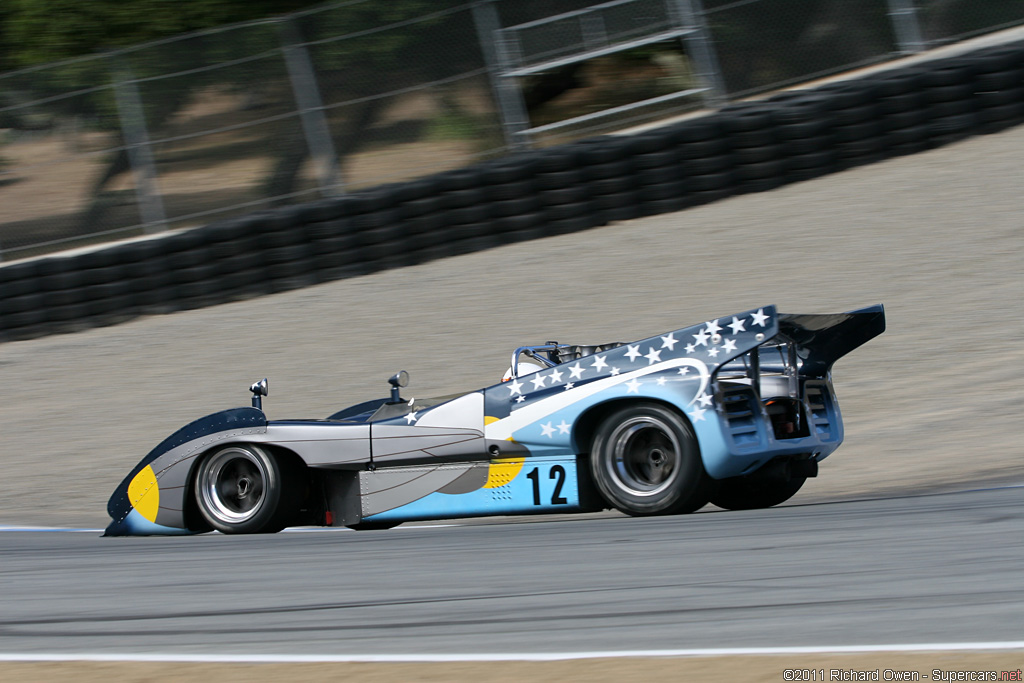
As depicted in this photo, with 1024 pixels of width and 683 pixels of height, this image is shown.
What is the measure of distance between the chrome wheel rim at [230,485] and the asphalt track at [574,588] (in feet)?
2.75

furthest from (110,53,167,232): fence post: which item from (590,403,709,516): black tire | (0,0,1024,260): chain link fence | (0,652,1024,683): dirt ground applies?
(0,652,1024,683): dirt ground

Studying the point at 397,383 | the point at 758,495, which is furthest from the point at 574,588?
the point at 397,383

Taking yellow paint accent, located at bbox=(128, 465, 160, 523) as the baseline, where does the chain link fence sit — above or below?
above

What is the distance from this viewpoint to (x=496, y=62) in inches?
485

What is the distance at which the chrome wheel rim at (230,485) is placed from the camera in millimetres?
6406

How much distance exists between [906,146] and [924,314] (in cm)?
301

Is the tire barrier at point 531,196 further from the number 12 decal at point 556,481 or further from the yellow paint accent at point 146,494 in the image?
the number 12 decal at point 556,481

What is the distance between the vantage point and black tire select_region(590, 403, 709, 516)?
5.44 metres

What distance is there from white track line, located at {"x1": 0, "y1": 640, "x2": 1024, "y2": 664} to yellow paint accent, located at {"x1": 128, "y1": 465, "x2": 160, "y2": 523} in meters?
2.79

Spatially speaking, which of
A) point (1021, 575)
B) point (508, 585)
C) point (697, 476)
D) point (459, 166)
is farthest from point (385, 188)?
point (1021, 575)

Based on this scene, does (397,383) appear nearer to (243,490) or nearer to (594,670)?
(243,490)

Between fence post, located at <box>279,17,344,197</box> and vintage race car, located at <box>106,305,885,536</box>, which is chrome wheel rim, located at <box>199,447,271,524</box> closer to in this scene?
vintage race car, located at <box>106,305,885,536</box>

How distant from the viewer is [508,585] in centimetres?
420

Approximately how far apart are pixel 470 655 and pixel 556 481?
2371 millimetres
